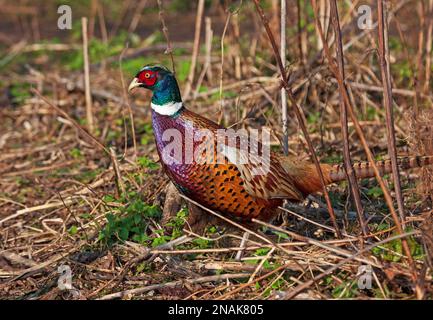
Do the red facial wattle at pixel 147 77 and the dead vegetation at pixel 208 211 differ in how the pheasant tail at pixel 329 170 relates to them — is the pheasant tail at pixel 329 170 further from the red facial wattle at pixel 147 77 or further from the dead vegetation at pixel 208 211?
the red facial wattle at pixel 147 77

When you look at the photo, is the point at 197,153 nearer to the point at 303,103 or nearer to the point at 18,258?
the point at 18,258

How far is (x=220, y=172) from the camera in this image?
178 inches

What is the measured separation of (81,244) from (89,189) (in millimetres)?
451

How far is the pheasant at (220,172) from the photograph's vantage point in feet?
14.8

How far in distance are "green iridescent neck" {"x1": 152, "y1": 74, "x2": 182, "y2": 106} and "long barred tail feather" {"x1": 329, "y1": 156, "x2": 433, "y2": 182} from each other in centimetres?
100

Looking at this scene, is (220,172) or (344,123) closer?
(344,123)

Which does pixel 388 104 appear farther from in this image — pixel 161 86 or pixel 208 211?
pixel 161 86

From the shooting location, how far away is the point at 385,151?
235 inches

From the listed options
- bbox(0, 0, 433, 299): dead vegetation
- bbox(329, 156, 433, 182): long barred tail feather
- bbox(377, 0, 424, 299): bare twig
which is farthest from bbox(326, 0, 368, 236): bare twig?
bbox(329, 156, 433, 182): long barred tail feather

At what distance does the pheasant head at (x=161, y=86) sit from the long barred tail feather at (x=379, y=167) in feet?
3.18

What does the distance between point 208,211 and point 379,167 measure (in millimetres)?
987

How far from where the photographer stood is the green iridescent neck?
4.64 metres

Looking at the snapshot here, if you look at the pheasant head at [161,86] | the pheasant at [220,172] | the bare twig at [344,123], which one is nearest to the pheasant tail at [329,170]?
the pheasant at [220,172]

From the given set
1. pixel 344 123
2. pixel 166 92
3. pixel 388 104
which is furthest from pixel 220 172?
pixel 388 104
